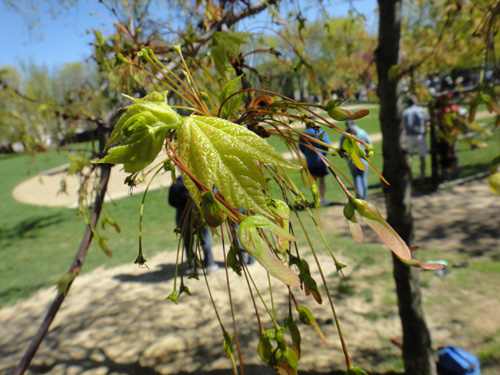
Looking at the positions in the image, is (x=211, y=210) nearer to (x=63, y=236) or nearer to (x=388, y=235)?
(x=388, y=235)

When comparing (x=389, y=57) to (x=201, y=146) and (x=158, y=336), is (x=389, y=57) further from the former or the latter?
(x=158, y=336)

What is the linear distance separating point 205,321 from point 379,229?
3.47m

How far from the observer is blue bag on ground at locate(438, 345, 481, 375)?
2469 millimetres

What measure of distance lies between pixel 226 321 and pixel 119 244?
3.55 metres

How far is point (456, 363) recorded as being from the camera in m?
2.50

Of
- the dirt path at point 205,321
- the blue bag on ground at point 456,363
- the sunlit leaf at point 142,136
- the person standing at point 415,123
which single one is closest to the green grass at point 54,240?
the dirt path at point 205,321

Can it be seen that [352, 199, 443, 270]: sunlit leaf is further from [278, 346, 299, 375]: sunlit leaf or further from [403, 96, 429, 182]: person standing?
[403, 96, 429, 182]: person standing

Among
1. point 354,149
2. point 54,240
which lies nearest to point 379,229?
point 354,149

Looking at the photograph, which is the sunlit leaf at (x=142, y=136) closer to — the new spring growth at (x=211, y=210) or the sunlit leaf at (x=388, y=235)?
the new spring growth at (x=211, y=210)

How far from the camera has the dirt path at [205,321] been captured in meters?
3.02

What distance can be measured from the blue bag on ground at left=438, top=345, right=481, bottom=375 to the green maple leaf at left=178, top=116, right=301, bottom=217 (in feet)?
9.03

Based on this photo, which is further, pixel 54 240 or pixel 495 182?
pixel 54 240

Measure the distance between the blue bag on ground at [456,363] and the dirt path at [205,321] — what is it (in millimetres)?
267

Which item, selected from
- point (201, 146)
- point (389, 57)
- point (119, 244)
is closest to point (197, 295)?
point (119, 244)
